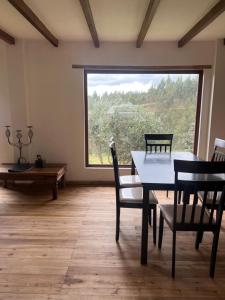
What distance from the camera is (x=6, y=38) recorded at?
3326mm

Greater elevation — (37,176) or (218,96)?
(218,96)

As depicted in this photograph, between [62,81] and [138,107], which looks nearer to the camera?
[62,81]

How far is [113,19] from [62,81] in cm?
139

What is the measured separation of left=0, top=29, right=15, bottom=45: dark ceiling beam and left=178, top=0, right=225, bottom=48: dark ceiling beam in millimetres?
2523

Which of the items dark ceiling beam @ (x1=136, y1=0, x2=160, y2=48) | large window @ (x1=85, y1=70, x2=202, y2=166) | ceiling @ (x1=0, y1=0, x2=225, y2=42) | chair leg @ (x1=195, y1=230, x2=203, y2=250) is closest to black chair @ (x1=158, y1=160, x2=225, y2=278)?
chair leg @ (x1=195, y1=230, x2=203, y2=250)

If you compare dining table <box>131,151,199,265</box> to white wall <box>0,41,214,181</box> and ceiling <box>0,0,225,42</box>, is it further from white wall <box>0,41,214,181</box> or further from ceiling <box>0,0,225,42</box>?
ceiling <box>0,0,225,42</box>

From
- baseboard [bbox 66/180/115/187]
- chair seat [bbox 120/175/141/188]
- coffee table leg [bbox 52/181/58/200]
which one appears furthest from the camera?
baseboard [bbox 66/180/115/187]

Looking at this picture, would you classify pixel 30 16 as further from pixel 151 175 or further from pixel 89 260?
pixel 89 260

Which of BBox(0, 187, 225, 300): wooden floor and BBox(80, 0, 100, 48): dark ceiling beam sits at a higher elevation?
BBox(80, 0, 100, 48): dark ceiling beam

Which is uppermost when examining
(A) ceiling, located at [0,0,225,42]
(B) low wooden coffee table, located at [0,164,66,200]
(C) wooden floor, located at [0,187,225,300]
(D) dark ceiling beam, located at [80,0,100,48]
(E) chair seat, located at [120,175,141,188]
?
(A) ceiling, located at [0,0,225,42]

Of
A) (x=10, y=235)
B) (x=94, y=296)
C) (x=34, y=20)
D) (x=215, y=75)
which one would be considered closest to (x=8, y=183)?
(x=10, y=235)

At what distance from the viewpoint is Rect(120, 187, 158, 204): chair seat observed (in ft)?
7.32

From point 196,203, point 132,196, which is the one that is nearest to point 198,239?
point 196,203

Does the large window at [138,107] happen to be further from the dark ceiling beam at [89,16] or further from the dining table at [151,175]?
the dining table at [151,175]
